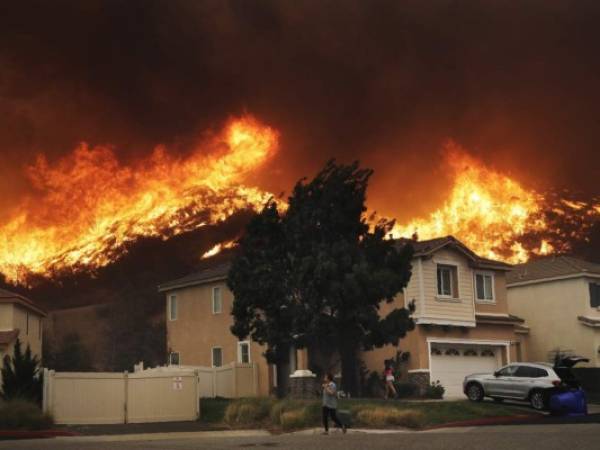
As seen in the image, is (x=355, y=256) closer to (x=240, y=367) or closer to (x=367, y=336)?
(x=367, y=336)

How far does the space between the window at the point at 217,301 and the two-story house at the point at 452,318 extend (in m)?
8.98

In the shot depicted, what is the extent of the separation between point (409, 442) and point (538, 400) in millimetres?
13502

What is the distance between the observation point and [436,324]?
41438 millimetres

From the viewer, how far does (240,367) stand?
4209 cm

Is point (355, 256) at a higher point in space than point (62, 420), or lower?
higher

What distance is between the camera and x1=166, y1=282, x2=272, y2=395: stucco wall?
46.7m

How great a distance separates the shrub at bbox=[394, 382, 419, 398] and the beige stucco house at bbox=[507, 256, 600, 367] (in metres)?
14.2

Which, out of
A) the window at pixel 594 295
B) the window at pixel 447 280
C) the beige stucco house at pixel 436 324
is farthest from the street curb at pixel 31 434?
the window at pixel 594 295

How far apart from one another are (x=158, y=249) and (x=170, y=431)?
80.6m

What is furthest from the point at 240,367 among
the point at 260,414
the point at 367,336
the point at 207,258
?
the point at 207,258

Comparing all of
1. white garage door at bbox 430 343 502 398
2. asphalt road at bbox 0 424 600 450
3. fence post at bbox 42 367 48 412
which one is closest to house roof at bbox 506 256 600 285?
white garage door at bbox 430 343 502 398

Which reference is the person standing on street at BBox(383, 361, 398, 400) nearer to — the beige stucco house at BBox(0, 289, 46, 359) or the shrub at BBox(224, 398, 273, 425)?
the shrub at BBox(224, 398, 273, 425)

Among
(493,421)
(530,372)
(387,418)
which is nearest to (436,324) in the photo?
(530,372)

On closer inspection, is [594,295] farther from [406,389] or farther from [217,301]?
[217,301]
